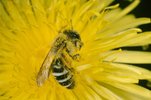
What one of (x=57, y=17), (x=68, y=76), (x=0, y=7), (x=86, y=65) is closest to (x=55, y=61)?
(x=68, y=76)

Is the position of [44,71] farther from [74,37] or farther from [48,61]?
[74,37]

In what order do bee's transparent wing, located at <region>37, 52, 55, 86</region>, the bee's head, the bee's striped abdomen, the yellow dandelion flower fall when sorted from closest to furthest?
bee's transparent wing, located at <region>37, 52, 55, 86</region>
the bee's striped abdomen
the bee's head
the yellow dandelion flower

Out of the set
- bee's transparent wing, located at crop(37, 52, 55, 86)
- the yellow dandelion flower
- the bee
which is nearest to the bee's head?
the bee

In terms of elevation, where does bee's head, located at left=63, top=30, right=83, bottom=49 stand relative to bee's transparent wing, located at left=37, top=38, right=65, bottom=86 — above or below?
above

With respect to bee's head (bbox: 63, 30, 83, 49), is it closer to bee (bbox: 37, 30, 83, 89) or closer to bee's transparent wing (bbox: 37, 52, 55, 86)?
bee (bbox: 37, 30, 83, 89)

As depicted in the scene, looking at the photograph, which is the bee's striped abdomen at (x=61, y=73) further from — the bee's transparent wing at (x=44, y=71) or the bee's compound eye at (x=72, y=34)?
the bee's compound eye at (x=72, y=34)
